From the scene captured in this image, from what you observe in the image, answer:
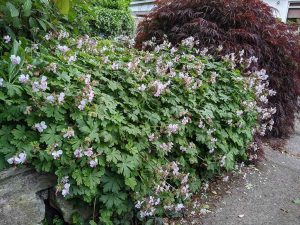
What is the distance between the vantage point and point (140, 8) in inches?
513

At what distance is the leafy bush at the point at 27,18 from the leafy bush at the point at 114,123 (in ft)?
0.36

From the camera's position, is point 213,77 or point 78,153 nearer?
point 78,153

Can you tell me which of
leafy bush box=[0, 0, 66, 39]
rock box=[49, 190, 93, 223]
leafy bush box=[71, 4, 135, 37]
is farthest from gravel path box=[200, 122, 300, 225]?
leafy bush box=[71, 4, 135, 37]

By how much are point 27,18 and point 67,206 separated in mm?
1313

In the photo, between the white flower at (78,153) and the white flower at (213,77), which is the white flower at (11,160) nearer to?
the white flower at (78,153)

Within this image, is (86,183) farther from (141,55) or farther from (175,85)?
(141,55)

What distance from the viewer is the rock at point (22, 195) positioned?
1953 millimetres

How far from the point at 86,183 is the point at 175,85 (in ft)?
3.96

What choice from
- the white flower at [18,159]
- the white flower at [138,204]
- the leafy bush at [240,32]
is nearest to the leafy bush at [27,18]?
the white flower at [18,159]

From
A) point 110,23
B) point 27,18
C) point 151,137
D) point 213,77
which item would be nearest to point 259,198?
point 213,77

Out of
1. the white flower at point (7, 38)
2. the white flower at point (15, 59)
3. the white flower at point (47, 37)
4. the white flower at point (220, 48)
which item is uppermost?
the white flower at point (7, 38)

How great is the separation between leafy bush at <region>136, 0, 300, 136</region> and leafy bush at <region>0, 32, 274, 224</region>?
961 mm

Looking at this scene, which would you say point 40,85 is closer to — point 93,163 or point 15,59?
point 15,59

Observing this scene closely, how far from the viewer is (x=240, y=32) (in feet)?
13.1
